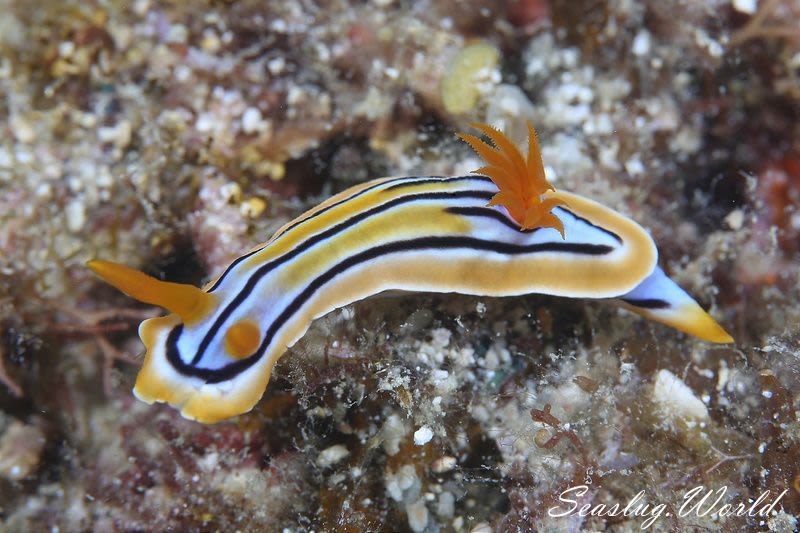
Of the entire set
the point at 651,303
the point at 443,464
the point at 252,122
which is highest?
the point at 651,303

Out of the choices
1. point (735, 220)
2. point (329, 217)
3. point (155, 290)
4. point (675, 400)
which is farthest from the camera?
point (735, 220)

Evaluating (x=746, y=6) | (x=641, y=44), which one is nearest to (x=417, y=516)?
(x=641, y=44)

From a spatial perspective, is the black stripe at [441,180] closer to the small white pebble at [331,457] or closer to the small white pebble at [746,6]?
the small white pebble at [331,457]

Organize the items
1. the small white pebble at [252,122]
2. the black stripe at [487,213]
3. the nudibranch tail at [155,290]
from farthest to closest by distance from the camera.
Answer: the small white pebble at [252,122] < the black stripe at [487,213] < the nudibranch tail at [155,290]

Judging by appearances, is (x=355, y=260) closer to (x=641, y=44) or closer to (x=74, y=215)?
(x=74, y=215)

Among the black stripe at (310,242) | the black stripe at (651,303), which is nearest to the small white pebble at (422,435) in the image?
the black stripe at (310,242)

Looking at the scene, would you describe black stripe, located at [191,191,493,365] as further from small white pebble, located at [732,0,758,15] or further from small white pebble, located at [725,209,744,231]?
small white pebble, located at [732,0,758,15]

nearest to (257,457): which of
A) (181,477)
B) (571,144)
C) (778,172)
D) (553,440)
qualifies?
→ (181,477)

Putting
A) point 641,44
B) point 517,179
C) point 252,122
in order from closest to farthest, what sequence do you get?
1. point 517,179
2. point 252,122
3. point 641,44
